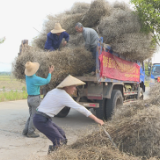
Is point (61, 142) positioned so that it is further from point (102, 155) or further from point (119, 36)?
point (119, 36)

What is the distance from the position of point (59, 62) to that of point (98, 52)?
1.07m

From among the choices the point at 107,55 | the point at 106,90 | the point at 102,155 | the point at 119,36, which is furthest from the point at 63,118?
the point at 102,155

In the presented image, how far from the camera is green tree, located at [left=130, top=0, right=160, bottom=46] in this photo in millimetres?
7121

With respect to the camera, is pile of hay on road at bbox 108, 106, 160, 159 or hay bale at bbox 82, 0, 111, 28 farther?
hay bale at bbox 82, 0, 111, 28

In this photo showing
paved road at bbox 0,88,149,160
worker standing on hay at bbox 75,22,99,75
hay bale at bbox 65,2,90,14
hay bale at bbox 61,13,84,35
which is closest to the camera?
paved road at bbox 0,88,149,160

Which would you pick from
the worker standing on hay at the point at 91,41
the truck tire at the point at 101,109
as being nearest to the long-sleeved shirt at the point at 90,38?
the worker standing on hay at the point at 91,41

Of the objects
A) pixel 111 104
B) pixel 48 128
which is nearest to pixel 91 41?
pixel 111 104

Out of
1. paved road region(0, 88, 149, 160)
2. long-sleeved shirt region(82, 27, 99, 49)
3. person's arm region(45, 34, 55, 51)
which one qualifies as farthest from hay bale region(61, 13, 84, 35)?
paved road region(0, 88, 149, 160)

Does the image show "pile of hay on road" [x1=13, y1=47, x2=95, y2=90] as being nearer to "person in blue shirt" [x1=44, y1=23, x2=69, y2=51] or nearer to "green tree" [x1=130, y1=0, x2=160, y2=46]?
"person in blue shirt" [x1=44, y1=23, x2=69, y2=51]

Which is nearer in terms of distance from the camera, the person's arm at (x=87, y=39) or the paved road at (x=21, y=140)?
the paved road at (x=21, y=140)

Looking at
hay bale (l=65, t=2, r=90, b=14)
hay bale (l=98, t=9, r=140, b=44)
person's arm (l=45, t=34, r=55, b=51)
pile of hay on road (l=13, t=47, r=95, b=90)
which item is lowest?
pile of hay on road (l=13, t=47, r=95, b=90)

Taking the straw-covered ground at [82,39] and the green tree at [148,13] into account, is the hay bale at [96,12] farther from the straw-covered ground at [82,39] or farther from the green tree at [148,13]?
the green tree at [148,13]

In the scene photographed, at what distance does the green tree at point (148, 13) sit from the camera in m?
7.12

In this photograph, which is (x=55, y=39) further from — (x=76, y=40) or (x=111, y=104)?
(x=111, y=104)
